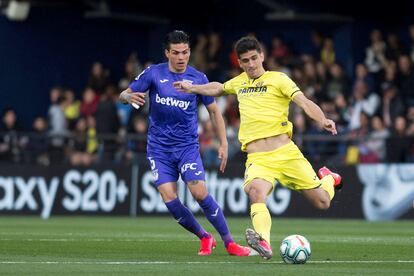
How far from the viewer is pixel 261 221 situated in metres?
12.1

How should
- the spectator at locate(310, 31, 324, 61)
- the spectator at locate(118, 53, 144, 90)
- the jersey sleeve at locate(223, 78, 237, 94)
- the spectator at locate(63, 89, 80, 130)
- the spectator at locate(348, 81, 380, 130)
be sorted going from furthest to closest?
the spectator at locate(118, 53, 144, 90) → the spectator at locate(310, 31, 324, 61) → the spectator at locate(63, 89, 80, 130) → the spectator at locate(348, 81, 380, 130) → the jersey sleeve at locate(223, 78, 237, 94)

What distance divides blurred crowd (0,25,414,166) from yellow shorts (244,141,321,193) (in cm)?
1024

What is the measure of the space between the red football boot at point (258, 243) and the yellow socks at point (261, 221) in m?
0.32

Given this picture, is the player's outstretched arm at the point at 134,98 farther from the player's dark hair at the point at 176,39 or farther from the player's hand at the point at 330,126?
the player's hand at the point at 330,126

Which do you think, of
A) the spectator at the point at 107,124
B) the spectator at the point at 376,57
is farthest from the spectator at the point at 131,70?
the spectator at the point at 376,57

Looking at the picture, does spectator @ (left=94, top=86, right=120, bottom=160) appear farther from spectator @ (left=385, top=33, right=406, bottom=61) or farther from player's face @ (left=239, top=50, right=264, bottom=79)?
player's face @ (left=239, top=50, right=264, bottom=79)

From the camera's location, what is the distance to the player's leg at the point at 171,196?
44.3 ft

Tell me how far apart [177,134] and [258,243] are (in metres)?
2.46

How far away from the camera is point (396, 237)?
17.1 m

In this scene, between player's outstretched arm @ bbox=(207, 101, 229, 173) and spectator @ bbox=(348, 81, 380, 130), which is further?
spectator @ bbox=(348, 81, 380, 130)

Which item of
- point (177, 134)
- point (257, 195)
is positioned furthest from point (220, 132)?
point (257, 195)

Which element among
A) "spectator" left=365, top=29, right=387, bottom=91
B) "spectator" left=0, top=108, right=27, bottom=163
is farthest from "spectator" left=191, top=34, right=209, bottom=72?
"spectator" left=0, top=108, right=27, bottom=163

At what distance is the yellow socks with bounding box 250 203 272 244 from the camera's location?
1205 cm

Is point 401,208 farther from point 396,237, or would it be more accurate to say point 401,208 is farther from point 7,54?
point 7,54
